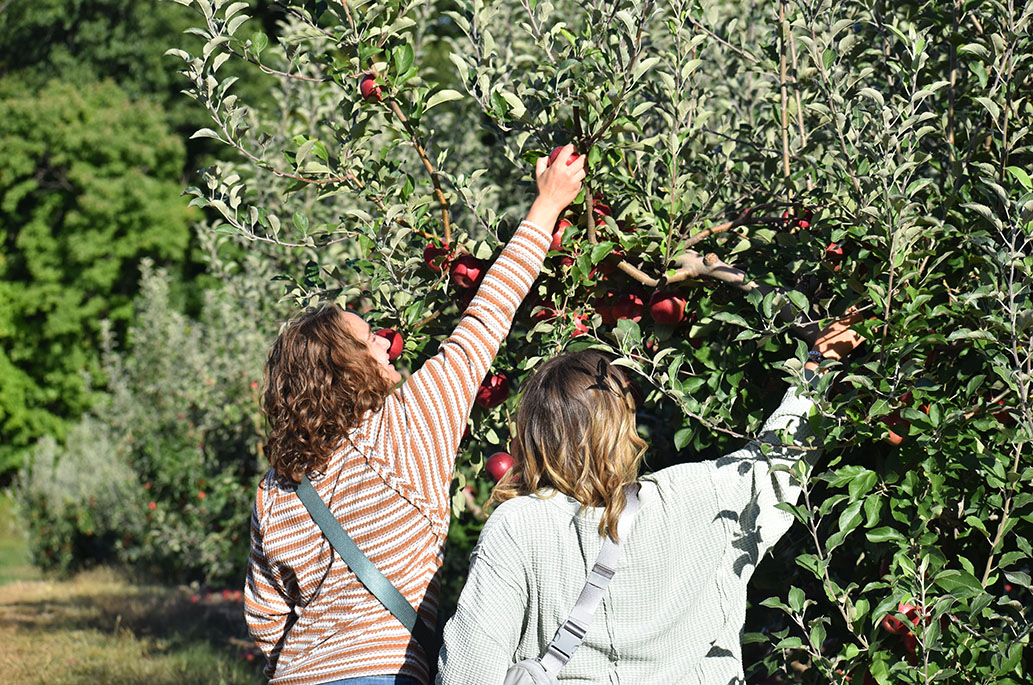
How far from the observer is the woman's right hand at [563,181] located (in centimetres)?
189

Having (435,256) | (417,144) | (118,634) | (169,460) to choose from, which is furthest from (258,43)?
(169,460)

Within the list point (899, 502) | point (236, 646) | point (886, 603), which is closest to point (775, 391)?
point (899, 502)

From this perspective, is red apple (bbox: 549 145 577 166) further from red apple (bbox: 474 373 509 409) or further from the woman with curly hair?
red apple (bbox: 474 373 509 409)

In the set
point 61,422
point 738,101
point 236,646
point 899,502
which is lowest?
point 61,422

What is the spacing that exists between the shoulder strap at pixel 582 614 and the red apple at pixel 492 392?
74 centimetres

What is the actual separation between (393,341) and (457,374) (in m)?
0.32

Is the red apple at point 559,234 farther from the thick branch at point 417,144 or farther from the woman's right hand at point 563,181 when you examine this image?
the thick branch at point 417,144

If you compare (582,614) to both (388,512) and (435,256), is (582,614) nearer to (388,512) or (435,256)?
(388,512)

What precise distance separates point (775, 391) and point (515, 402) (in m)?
0.59

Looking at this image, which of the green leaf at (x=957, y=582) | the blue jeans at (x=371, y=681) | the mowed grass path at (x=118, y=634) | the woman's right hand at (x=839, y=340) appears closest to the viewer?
the green leaf at (x=957, y=582)

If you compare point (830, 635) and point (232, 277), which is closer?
point (830, 635)

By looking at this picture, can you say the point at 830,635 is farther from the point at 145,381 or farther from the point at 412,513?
the point at 145,381

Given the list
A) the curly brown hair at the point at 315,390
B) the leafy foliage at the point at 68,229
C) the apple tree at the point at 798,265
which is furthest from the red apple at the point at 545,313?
Result: the leafy foliage at the point at 68,229

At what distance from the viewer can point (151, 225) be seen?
14727 mm
